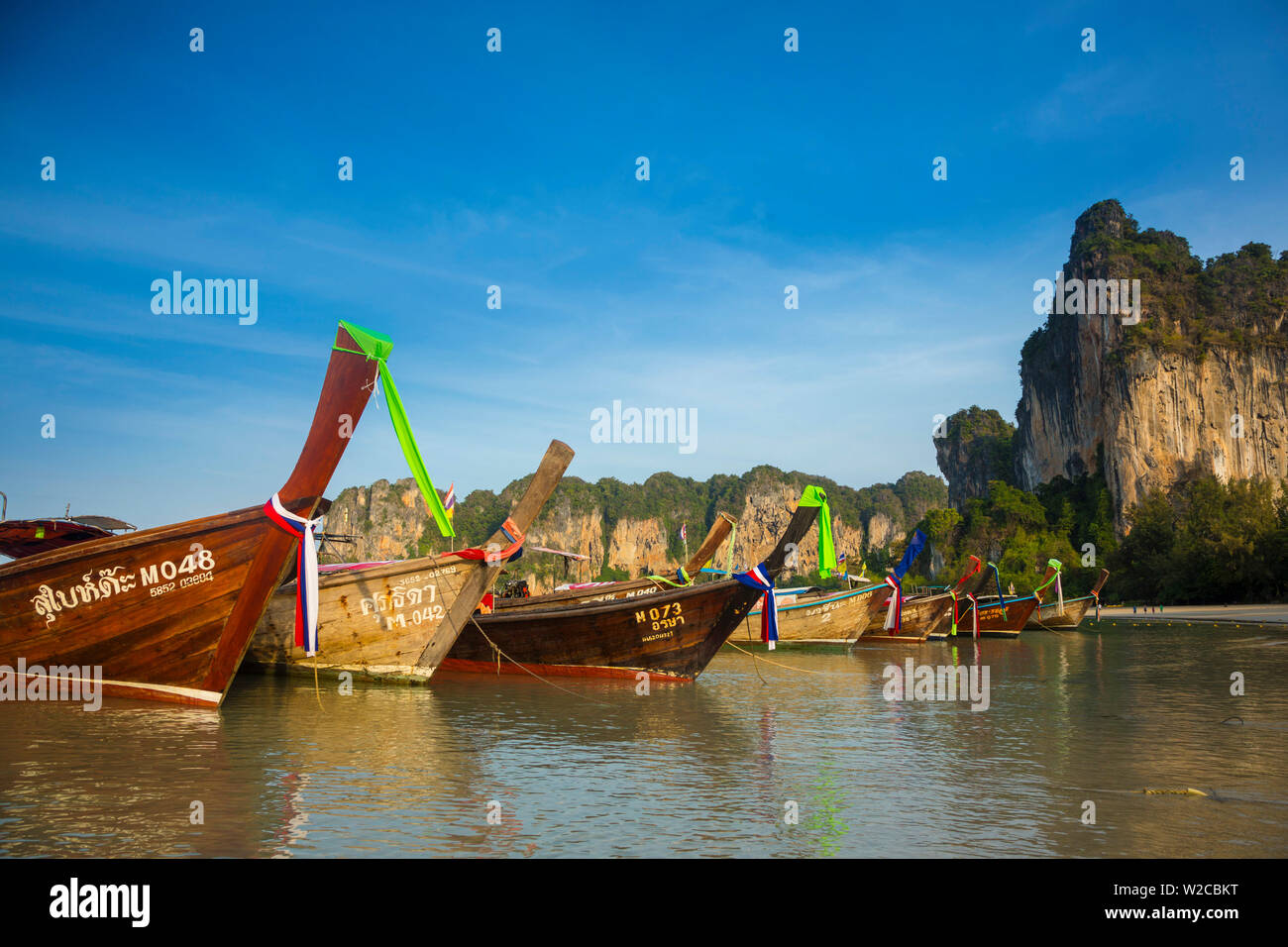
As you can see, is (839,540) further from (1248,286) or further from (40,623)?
(40,623)

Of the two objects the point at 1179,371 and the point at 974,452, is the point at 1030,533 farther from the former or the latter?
the point at 974,452

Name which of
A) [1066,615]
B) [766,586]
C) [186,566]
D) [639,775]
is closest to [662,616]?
[766,586]

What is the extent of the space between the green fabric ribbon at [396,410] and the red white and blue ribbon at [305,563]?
1.51 m

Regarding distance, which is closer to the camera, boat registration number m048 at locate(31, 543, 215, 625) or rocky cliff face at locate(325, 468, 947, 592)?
boat registration number m048 at locate(31, 543, 215, 625)

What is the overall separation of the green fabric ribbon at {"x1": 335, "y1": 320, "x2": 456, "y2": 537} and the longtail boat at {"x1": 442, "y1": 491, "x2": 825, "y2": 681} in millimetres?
3161

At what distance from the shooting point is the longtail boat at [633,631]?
14.4 meters

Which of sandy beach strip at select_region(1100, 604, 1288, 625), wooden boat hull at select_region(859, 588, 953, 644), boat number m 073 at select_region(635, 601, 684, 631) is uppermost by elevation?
boat number m 073 at select_region(635, 601, 684, 631)

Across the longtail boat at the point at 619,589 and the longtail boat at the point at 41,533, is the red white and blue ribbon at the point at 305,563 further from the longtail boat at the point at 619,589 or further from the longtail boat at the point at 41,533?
the longtail boat at the point at 619,589

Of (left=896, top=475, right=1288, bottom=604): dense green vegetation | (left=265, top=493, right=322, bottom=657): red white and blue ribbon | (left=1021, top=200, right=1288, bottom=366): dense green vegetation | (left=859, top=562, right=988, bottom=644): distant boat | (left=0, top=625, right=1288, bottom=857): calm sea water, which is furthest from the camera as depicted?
(left=1021, top=200, right=1288, bottom=366): dense green vegetation

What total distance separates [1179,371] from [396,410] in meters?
77.2

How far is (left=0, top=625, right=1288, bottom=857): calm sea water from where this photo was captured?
511cm

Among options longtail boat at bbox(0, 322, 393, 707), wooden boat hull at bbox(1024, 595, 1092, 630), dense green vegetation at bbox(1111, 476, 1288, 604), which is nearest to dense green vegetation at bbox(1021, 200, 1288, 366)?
dense green vegetation at bbox(1111, 476, 1288, 604)

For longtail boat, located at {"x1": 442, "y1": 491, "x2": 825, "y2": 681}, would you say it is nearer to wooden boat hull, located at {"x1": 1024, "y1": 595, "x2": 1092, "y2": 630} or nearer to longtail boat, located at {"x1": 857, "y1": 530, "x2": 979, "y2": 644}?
longtail boat, located at {"x1": 857, "y1": 530, "x2": 979, "y2": 644}

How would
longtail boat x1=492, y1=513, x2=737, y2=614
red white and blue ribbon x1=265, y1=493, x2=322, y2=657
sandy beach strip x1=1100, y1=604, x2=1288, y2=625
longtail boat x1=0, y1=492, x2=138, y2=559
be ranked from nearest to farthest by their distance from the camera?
red white and blue ribbon x1=265, y1=493, x2=322, y2=657, longtail boat x1=0, y1=492, x2=138, y2=559, longtail boat x1=492, y1=513, x2=737, y2=614, sandy beach strip x1=1100, y1=604, x2=1288, y2=625
